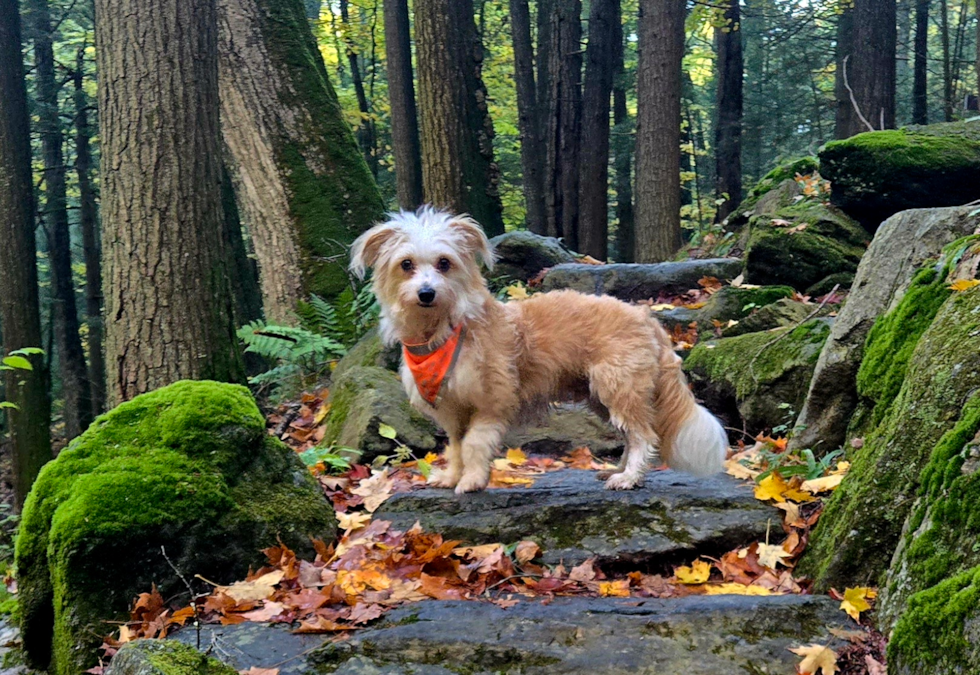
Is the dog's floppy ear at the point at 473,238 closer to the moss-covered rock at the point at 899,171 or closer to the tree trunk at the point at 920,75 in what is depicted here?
the moss-covered rock at the point at 899,171

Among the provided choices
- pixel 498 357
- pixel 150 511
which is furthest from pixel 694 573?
pixel 150 511

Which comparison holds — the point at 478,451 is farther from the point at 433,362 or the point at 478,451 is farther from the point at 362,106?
the point at 362,106

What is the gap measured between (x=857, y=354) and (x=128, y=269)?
213 inches

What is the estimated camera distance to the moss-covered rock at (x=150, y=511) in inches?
147

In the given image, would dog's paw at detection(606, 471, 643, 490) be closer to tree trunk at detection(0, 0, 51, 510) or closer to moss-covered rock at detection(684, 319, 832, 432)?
moss-covered rock at detection(684, 319, 832, 432)

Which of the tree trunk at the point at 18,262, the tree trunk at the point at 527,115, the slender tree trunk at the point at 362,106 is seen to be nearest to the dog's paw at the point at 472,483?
the tree trunk at the point at 18,262

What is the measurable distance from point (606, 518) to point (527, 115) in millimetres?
20352

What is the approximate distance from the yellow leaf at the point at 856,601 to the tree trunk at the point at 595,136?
1690 centimetres

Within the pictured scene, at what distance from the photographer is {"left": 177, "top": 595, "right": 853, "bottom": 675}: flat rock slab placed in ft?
10.2

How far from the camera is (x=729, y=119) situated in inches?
810

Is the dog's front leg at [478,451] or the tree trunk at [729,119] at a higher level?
the tree trunk at [729,119]

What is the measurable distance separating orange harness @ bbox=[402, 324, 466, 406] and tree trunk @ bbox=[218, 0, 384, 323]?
572 centimetres

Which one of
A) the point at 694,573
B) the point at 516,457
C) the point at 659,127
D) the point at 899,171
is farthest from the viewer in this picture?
the point at 659,127

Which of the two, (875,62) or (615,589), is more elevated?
(875,62)
